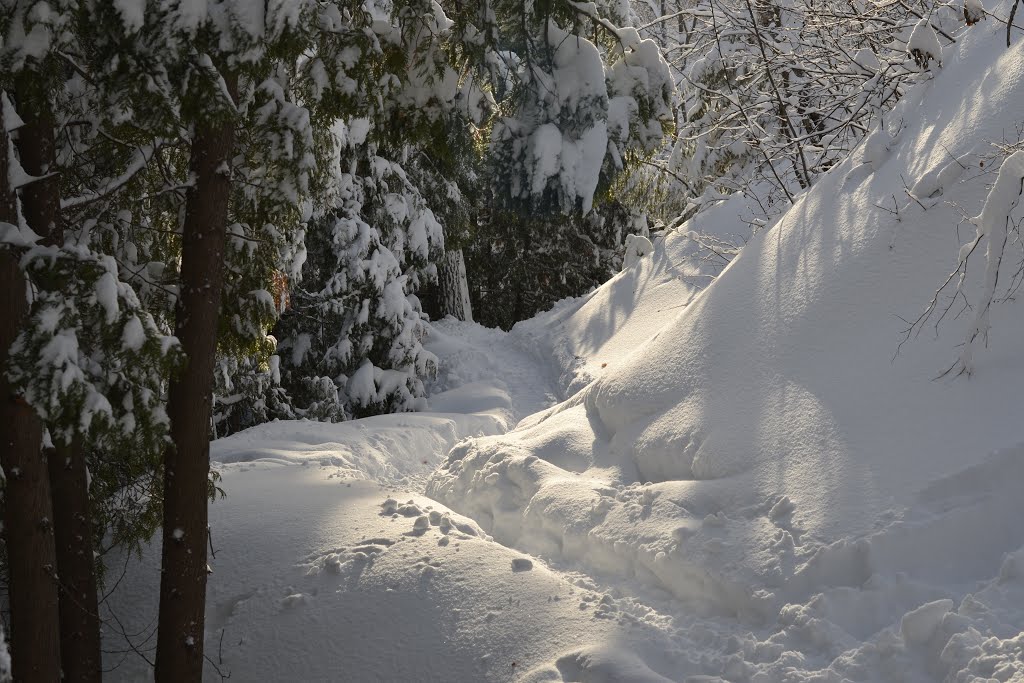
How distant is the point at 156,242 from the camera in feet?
17.0

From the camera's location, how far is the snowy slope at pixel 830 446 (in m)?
3.87

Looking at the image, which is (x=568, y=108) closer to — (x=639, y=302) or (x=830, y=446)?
(x=830, y=446)

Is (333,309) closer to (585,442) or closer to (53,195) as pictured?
(585,442)

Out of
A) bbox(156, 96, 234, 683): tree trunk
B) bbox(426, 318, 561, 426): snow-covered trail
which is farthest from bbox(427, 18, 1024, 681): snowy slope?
bbox(426, 318, 561, 426): snow-covered trail

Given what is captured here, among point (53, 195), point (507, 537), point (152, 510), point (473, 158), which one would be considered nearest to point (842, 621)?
point (507, 537)

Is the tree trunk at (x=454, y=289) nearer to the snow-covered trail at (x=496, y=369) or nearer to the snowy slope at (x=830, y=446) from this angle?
the snow-covered trail at (x=496, y=369)

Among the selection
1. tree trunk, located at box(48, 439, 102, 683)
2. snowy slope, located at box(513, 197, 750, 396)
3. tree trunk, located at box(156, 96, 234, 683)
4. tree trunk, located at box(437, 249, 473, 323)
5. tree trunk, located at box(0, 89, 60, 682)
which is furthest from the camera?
tree trunk, located at box(437, 249, 473, 323)

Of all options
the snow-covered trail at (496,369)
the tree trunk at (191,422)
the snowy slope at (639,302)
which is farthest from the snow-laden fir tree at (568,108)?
the snow-covered trail at (496,369)

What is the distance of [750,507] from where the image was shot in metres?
4.62

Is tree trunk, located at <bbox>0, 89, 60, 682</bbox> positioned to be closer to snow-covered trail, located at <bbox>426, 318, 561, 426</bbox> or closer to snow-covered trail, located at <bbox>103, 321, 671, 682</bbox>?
snow-covered trail, located at <bbox>103, 321, 671, 682</bbox>

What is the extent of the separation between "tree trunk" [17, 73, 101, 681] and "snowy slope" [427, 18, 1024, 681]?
2532mm

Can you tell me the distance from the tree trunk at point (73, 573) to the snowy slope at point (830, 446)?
8.31ft

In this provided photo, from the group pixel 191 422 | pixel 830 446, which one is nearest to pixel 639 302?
pixel 830 446

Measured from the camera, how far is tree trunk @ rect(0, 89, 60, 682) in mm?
3818
